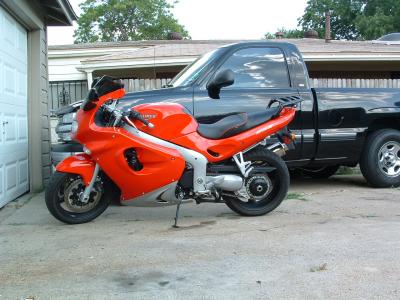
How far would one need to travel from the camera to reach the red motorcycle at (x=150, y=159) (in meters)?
5.16

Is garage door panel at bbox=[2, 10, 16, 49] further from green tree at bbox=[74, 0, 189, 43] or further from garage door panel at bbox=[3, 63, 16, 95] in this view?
green tree at bbox=[74, 0, 189, 43]

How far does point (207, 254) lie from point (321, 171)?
5.05m

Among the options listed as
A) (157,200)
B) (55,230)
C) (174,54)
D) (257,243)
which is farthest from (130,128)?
(174,54)

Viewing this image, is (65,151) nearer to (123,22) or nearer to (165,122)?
(165,122)

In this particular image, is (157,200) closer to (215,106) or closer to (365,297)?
(215,106)

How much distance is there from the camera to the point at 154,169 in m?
5.16

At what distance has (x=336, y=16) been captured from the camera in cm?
4550

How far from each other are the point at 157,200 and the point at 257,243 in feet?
3.86

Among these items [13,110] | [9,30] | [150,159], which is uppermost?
[9,30]

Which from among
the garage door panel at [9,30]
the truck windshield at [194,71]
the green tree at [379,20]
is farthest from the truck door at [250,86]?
the green tree at [379,20]

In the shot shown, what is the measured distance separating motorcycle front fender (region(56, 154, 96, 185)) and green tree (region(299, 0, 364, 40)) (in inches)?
1636

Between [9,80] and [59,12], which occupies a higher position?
[59,12]

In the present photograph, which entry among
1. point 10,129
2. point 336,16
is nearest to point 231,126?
point 10,129

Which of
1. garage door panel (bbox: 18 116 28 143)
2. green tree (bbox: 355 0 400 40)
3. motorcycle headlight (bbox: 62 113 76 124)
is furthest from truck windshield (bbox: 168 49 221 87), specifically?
green tree (bbox: 355 0 400 40)
